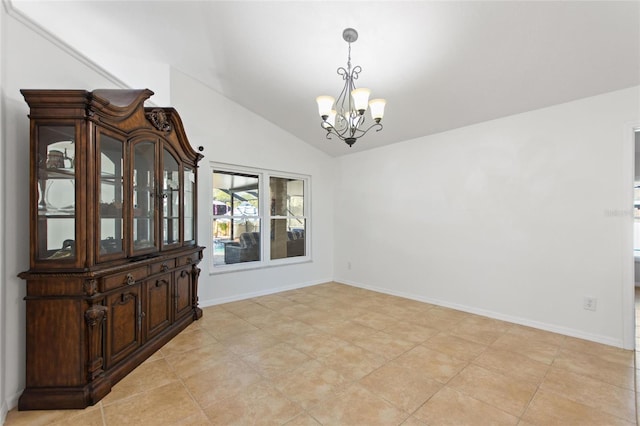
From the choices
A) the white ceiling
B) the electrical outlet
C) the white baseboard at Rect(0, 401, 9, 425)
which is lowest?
the white baseboard at Rect(0, 401, 9, 425)

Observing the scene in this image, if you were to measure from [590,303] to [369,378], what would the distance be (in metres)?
2.46

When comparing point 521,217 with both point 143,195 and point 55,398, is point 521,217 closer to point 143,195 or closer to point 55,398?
point 143,195

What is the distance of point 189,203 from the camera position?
11.4 ft

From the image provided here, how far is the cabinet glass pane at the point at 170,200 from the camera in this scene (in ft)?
9.36

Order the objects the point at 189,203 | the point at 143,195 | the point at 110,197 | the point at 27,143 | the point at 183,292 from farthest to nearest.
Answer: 1. the point at 189,203
2. the point at 183,292
3. the point at 143,195
4. the point at 110,197
5. the point at 27,143

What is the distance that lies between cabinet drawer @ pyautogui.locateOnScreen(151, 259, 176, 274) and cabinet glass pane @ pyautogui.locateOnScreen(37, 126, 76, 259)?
2.42 feet

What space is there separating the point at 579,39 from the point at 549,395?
270 cm

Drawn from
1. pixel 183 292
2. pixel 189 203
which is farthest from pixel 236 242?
pixel 183 292

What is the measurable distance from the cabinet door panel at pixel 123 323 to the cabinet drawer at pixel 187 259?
648mm

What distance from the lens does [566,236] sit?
3061 millimetres

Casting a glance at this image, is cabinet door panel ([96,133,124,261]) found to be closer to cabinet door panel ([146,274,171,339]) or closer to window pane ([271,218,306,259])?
cabinet door panel ([146,274,171,339])

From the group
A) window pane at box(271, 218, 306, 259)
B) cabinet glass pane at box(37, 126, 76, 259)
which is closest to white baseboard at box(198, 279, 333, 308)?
window pane at box(271, 218, 306, 259)

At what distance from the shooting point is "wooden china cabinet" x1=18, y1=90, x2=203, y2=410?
1892mm

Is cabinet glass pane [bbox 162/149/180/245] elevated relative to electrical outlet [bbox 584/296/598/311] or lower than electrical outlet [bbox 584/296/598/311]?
elevated
